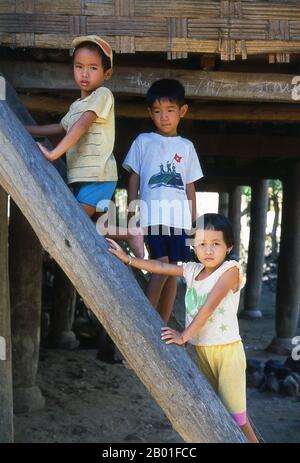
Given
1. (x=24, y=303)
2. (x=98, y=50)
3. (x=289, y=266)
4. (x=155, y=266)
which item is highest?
(x=98, y=50)

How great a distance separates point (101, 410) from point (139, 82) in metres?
3.68

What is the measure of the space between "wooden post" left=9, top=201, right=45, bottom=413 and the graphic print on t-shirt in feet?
10.8

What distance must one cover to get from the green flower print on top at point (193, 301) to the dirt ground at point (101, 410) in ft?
11.1

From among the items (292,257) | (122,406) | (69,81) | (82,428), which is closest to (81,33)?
(69,81)

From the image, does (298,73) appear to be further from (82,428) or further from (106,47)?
(82,428)

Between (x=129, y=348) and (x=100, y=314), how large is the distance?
172mm

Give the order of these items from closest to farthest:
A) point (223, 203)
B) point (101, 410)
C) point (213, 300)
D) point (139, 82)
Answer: point (213, 300)
point (139, 82)
point (101, 410)
point (223, 203)

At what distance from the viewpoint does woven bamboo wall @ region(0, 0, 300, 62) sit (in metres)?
4.02

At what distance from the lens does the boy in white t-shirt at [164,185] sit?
3582mm

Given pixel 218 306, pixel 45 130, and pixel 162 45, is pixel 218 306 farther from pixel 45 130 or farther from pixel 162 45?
pixel 162 45

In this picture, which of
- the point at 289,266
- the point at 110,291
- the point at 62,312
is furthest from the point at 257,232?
the point at 110,291

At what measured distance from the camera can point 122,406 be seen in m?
7.29

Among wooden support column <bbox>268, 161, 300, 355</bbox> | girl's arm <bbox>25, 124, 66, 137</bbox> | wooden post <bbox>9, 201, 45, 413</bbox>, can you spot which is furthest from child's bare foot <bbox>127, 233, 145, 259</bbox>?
wooden support column <bbox>268, 161, 300, 355</bbox>

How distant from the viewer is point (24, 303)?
22.4 feet
